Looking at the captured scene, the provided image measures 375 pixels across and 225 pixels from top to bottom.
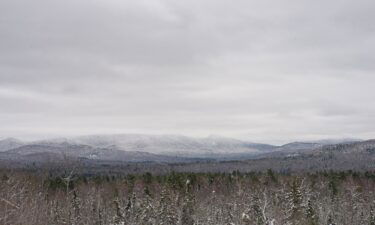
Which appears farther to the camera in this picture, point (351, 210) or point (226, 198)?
point (226, 198)

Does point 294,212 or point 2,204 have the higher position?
point 2,204

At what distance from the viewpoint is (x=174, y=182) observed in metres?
71.8

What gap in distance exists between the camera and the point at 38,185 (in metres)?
60.2

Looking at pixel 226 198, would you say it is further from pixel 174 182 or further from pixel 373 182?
pixel 373 182

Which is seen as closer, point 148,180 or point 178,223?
point 178,223

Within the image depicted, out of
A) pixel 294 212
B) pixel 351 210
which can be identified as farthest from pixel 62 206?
pixel 351 210

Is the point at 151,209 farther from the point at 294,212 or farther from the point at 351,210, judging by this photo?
the point at 351,210

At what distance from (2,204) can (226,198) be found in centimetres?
5178

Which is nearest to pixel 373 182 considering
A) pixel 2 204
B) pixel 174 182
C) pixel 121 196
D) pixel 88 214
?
pixel 174 182

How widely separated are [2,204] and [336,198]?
175ft

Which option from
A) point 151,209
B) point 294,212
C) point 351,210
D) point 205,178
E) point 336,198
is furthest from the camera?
point 205,178

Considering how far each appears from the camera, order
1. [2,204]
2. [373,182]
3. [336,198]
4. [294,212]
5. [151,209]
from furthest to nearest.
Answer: [373,182], [336,198], [151,209], [294,212], [2,204]

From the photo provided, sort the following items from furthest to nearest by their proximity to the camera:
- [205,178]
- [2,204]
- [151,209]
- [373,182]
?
[205,178] → [373,182] → [151,209] → [2,204]

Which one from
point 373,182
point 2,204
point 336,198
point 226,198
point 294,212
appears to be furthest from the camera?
point 373,182
